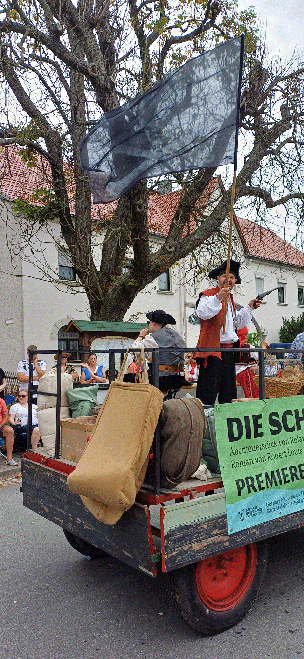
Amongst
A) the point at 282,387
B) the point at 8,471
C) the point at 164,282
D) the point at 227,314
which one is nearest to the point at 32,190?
the point at 164,282

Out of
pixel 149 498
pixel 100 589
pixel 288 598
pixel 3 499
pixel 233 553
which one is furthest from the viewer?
pixel 3 499

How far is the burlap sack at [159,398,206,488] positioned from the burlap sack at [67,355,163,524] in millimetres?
114

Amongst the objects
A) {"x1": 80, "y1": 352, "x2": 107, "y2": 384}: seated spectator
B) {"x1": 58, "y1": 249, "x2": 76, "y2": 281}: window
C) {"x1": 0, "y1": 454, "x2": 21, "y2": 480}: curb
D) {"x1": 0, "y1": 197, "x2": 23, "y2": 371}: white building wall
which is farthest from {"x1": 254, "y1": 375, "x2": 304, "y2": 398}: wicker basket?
{"x1": 58, "y1": 249, "x2": 76, "y2": 281}: window

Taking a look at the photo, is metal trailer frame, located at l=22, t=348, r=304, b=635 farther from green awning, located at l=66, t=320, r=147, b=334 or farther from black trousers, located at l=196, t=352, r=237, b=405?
green awning, located at l=66, t=320, r=147, b=334

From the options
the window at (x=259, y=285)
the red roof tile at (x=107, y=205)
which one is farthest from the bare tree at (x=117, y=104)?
the window at (x=259, y=285)

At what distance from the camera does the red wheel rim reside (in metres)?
2.95

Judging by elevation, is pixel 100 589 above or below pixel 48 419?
below

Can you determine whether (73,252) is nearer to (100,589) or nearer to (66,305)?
(66,305)

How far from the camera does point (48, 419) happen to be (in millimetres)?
3861

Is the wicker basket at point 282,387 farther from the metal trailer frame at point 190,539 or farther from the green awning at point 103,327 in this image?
the green awning at point 103,327

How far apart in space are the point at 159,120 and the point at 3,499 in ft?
14.6

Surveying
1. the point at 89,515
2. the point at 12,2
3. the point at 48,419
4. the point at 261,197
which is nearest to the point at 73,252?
the point at 261,197

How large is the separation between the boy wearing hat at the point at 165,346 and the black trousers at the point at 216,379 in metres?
0.15

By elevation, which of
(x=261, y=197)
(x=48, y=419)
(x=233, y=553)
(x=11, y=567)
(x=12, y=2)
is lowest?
(x=11, y=567)
